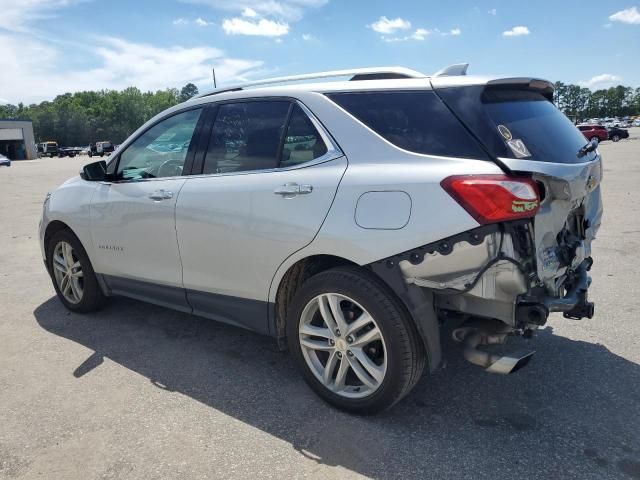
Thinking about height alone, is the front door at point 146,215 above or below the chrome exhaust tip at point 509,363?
above

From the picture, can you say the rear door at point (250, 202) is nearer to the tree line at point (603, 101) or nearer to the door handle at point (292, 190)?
the door handle at point (292, 190)

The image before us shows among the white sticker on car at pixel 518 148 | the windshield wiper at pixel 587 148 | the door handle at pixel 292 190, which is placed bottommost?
the door handle at pixel 292 190

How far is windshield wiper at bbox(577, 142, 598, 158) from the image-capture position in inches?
115

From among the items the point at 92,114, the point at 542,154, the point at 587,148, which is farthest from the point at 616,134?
the point at 92,114

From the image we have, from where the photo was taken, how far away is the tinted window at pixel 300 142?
2.96 m

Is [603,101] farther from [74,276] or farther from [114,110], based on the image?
[74,276]

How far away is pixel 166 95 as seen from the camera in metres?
146

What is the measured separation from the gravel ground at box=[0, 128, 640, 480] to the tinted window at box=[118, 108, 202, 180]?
1.32 m

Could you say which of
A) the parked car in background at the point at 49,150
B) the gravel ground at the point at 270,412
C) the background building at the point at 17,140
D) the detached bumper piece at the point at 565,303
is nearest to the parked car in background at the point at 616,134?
the gravel ground at the point at 270,412

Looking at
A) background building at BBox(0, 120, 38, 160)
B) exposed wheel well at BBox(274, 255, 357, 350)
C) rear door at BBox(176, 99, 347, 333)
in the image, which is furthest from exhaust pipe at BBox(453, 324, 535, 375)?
background building at BBox(0, 120, 38, 160)

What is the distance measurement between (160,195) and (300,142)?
1.20 metres

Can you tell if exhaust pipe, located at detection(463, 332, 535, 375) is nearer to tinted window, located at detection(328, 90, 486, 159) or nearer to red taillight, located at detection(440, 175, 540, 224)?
red taillight, located at detection(440, 175, 540, 224)

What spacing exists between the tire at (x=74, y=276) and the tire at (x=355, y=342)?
2274 mm

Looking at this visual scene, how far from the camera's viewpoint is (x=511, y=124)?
2.61m
